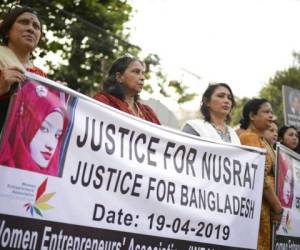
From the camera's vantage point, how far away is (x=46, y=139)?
7.37 feet

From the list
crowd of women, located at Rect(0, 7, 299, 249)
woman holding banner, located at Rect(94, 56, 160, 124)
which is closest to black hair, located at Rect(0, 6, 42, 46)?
crowd of women, located at Rect(0, 7, 299, 249)

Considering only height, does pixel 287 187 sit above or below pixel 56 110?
above

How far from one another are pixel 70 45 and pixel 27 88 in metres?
8.66

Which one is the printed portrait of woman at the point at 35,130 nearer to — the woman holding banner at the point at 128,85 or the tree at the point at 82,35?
the woman holding banner at the point at 128,85

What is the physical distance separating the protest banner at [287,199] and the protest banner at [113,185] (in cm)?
58

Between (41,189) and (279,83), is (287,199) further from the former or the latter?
(279,83)

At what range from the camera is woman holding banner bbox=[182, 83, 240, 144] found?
3635 mm

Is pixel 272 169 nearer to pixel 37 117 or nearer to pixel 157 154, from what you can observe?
pixel 157 154

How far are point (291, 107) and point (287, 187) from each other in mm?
5331

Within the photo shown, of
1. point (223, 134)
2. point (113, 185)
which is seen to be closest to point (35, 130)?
point (113, 185)

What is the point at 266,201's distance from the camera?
365cm

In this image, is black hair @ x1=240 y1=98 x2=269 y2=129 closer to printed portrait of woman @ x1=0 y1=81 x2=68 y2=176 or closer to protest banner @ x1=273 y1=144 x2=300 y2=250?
protest banner @ x1=273 y1=144 x2=300 y2=250

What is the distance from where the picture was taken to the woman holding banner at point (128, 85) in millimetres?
3374

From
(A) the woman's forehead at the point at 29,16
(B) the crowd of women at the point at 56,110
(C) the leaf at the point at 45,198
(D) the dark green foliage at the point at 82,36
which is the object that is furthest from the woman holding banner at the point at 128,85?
(D) the dark green foliage at the point at 82,36
